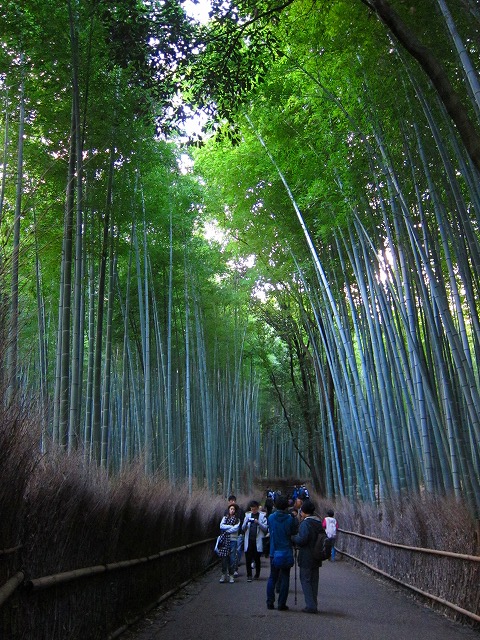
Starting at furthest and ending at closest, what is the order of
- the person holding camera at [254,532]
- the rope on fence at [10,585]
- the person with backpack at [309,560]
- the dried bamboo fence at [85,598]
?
the person holding camera at [254,532]
the person with backpack at [309,560]
the dried bamboo fence at [85,598]
the rope on fence at [10,585]

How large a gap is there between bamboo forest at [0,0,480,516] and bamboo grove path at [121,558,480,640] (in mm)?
1239

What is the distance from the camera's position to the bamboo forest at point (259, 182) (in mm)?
3947

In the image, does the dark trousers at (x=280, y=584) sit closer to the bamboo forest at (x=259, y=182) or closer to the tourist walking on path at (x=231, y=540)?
the bamboo forest at (x=259, y=182)

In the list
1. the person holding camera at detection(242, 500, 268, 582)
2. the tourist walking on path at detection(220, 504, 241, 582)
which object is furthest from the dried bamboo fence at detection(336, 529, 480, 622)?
the tourist walking on path at detection(220, 504, 241, 582)

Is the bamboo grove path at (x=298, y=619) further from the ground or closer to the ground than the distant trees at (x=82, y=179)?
closer to the ground

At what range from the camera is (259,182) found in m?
8.92

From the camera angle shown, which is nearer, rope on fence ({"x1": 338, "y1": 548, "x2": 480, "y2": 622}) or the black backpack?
rope on fence ({"x1": 338, "y1": 548, "x2": 480, "y2": 622})

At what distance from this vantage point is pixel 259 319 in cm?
1773

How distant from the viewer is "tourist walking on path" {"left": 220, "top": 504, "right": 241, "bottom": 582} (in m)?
7.06

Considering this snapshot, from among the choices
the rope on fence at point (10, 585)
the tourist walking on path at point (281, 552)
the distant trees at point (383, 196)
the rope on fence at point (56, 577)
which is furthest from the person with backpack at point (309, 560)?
the rope on fence at point (10, 585)

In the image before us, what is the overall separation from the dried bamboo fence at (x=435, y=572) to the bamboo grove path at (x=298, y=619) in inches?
4.9

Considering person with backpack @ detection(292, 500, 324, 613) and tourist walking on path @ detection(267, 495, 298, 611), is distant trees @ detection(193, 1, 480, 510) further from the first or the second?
tourist walking on path @ detection(267, 495, 298, 611)

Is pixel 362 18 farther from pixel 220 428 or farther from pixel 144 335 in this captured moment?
pixel 220 428

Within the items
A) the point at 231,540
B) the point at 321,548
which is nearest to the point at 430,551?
the point at 321,548
